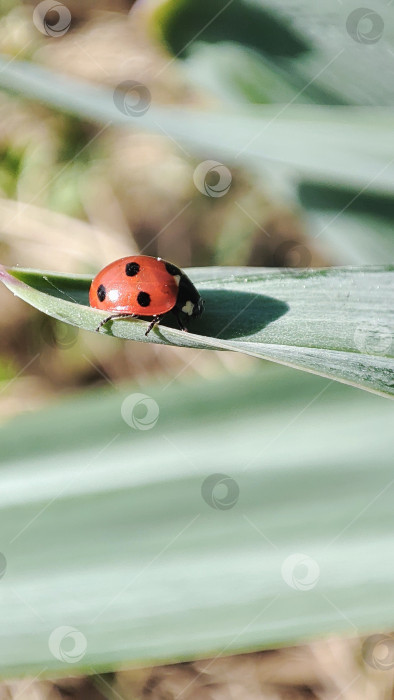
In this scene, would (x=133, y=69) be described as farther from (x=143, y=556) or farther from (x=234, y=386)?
(x=143, y=556)

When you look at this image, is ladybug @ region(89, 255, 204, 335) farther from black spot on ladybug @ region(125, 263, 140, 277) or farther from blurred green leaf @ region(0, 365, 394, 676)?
blurred green leaf @ region(0, 365, 394, 676)

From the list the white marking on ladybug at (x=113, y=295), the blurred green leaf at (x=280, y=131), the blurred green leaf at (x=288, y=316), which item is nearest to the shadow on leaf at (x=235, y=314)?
the blurred green leaf at (x=288, y=316)

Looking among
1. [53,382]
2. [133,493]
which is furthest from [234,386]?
[53,382]

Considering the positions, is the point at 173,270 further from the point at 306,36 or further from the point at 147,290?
the point at 306,36

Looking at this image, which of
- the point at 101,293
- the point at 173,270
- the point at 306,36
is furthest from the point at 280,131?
the point at 101,293

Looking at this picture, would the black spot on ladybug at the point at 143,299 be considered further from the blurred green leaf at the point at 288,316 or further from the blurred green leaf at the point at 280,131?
the blurred green leaf at the point at 280,131

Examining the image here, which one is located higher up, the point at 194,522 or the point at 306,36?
the point at 306,36

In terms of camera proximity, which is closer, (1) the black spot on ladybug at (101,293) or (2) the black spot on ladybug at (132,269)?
(1) the black spot on ladybug at (101,293)
